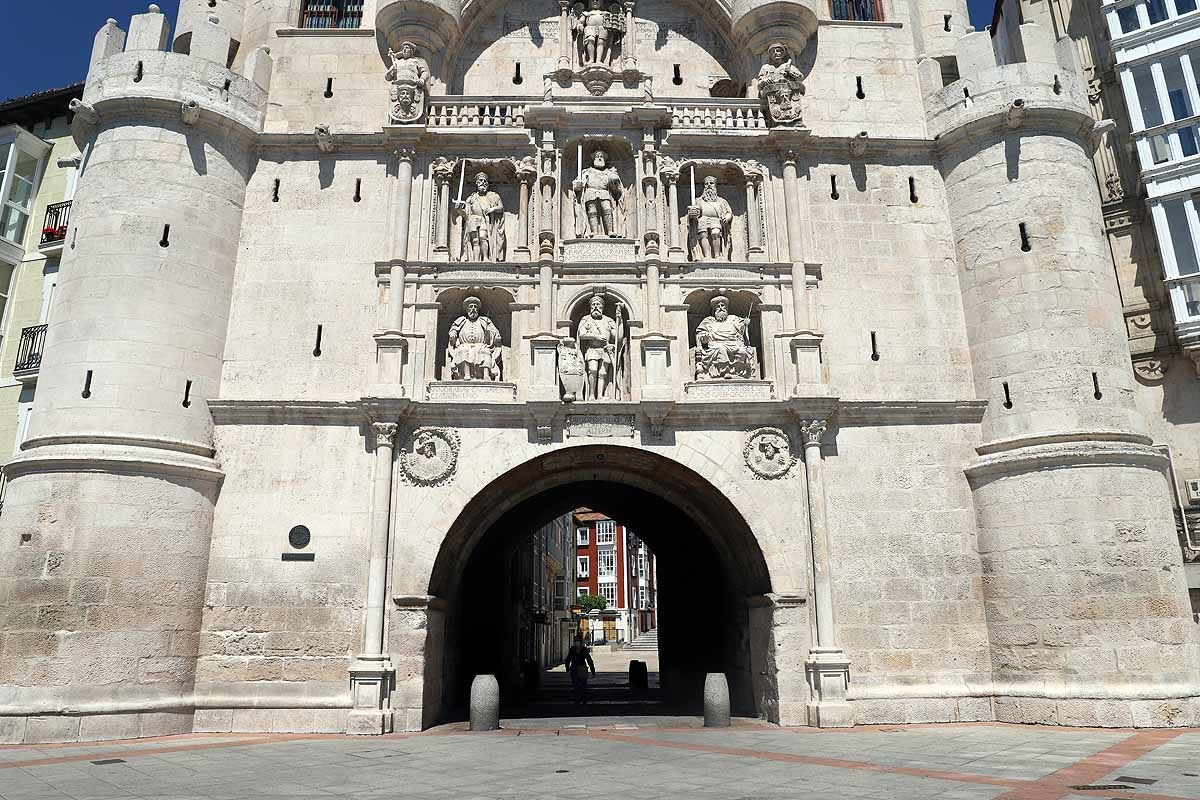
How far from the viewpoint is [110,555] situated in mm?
15641

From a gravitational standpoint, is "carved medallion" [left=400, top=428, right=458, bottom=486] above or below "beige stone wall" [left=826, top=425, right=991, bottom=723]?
above

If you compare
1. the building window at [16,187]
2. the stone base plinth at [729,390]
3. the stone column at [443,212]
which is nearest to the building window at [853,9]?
the stone base plinth at [729,390]

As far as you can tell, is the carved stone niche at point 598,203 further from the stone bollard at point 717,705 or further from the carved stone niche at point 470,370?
the stone bollard at point 717,705

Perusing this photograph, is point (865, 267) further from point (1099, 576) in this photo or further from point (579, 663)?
point (579, 663)

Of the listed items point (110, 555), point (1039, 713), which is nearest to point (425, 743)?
point (110, 555)

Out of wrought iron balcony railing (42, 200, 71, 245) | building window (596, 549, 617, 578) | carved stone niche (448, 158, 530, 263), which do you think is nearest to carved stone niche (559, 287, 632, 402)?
carved stone niche (448, 158, 530, 263)

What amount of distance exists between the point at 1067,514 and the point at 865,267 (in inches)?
274

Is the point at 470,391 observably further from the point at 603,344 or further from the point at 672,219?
the point at 672,219

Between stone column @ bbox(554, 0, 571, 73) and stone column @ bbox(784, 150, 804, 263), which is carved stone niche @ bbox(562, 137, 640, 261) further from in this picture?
stone column @ bbox(784, 150, 804, 263)

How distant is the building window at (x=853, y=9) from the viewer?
2261 centimetres

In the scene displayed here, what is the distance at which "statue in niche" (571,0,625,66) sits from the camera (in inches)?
837

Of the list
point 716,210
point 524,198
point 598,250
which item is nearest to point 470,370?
point 598,250

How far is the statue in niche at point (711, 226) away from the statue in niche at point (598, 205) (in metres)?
1.81

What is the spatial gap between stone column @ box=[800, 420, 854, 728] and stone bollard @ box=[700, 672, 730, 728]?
1677 mm
